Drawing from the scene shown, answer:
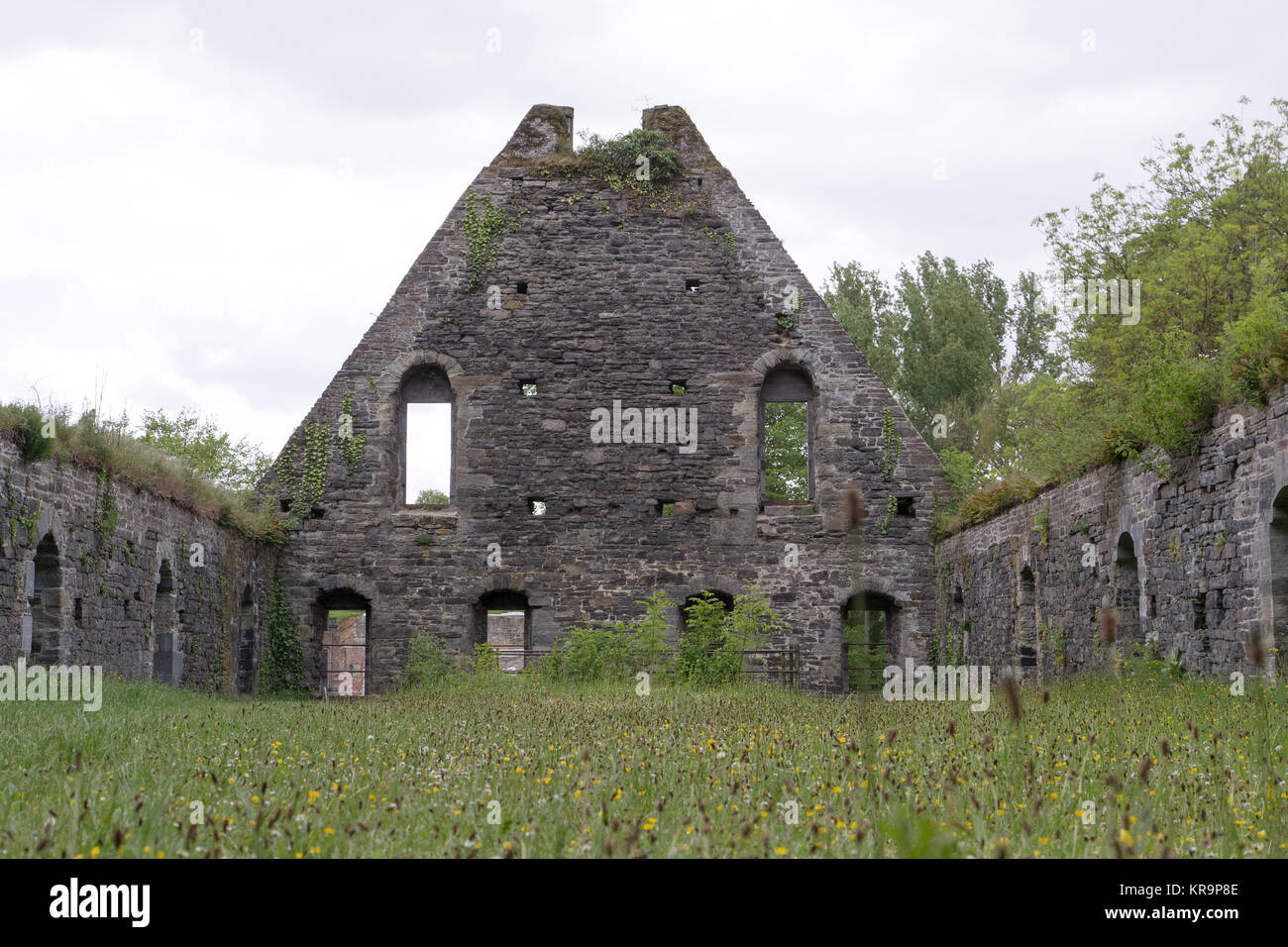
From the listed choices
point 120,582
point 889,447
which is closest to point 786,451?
point 889,447

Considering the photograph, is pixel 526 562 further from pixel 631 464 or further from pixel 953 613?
pixel 953 613

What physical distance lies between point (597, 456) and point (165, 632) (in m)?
7.44

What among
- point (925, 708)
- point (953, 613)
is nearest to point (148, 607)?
point (925, 708)

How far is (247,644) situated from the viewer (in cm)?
1864

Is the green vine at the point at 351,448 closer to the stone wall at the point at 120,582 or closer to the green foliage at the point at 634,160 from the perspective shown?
the stone wall at the point at 120,582

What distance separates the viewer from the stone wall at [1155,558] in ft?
34.3

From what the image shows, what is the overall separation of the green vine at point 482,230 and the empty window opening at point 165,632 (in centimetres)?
753

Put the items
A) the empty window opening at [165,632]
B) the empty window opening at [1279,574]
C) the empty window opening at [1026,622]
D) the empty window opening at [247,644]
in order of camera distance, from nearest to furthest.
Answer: the empty window opening at [1279,574] → the empty window opening at [165,632] → the empty window opening at [1026,622] → the empty window opening at [247,644]

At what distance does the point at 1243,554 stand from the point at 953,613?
850 cm

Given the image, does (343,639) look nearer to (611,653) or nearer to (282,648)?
(282,648)

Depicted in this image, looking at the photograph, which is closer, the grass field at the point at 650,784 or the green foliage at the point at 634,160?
the grass field at the point at 650,784

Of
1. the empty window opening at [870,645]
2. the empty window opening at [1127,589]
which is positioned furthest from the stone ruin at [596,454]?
the empty window opening at [1127,589]

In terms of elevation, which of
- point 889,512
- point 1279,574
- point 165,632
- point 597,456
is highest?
point 597,456

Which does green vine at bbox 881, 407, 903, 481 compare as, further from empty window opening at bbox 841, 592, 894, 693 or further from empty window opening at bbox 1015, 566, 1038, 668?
empty window opening at bbox 1015, 566, 1038, 668
